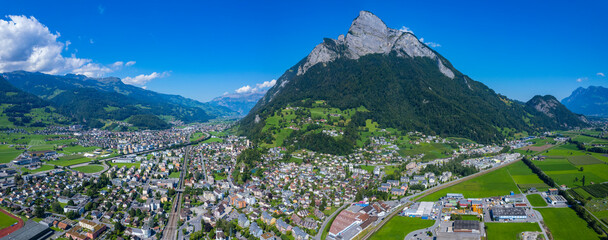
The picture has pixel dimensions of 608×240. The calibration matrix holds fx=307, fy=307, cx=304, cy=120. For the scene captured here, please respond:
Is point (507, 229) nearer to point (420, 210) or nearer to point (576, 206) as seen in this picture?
point (420, 210)

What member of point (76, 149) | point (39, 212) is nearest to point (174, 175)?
point (39, 212)

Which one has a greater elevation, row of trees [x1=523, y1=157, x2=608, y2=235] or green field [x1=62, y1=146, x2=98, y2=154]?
green field [x1=62, y1=146, x2=98, y2=154]

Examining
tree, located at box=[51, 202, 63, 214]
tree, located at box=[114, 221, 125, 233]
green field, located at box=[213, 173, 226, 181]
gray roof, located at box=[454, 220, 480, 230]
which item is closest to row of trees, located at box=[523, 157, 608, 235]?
gray roof, located at box=[454, 220, 480, 230]

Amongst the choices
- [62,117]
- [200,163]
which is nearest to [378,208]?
[200,163]

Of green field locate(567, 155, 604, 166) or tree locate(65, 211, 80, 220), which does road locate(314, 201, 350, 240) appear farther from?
green field locate(567, 155, 604, 166)

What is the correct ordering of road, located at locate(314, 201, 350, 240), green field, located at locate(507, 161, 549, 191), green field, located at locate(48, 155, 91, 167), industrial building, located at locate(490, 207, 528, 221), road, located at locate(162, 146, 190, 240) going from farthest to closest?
1. green field, located at locate(48, 155, 91, 167)
2. green field, located at locate(507, 161, 549, 191)
3. industrial building, located at locate(490, 207, 528, 221)
4. road, located at locate(162, 146, 190, 240)
5. road, located at locate(314, 201, 350, 240)

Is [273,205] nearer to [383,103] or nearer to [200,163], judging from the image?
[200,163]
